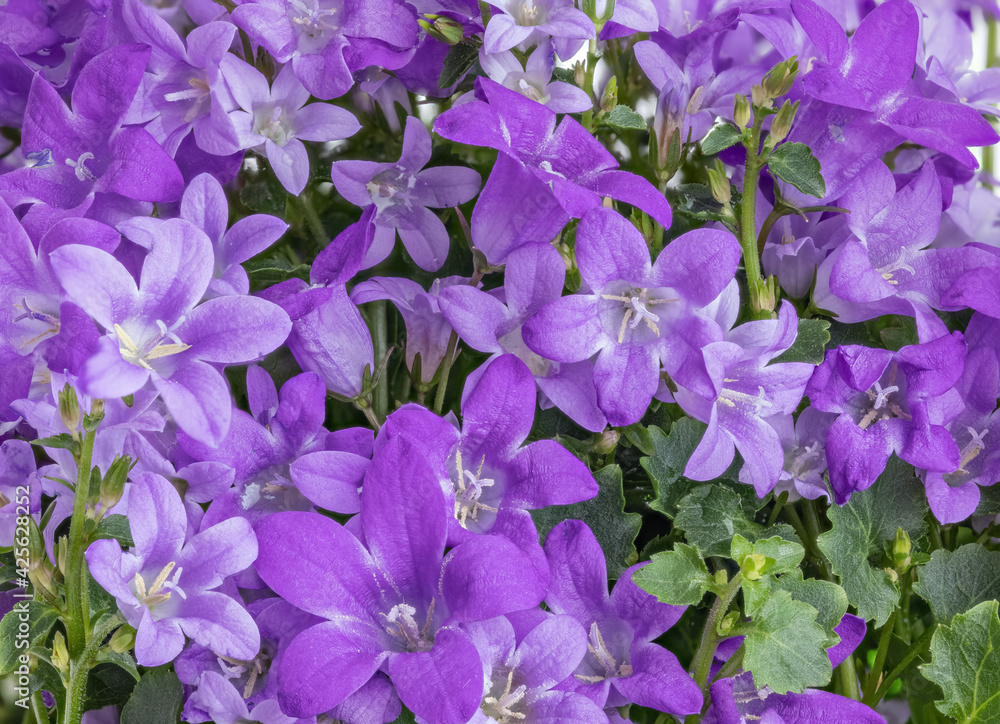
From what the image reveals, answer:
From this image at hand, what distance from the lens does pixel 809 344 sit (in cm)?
71

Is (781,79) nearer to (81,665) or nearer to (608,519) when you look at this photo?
(608,519)

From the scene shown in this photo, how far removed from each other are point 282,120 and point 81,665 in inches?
17.8

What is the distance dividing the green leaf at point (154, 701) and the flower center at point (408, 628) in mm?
189

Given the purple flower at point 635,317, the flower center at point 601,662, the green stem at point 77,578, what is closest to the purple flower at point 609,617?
the flower center at point 601,662

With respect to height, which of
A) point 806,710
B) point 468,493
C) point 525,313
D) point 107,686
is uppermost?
point 525,313

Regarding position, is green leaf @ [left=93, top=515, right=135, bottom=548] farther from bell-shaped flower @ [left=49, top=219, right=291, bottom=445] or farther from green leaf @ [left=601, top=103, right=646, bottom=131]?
green leaf @ [left=601, top=103, right=646, bottom=131]

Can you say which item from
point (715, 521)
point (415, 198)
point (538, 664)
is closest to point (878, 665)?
point (715, 521)

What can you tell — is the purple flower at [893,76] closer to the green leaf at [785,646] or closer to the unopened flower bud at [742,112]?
the unopened flower bud at [742,112]

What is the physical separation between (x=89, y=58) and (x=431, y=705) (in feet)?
1.97

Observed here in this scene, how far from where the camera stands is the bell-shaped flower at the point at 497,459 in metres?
0.62

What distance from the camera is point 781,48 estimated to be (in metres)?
0.77

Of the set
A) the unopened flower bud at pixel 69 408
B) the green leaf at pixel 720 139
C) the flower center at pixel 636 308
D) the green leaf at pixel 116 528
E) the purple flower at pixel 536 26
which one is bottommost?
the green leaf at pixel 116 528

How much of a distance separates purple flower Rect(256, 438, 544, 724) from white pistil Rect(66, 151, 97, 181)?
33cm

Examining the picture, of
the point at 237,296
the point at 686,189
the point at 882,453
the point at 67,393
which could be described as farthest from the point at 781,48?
the point at 67,393
